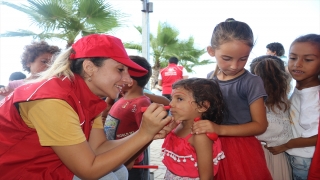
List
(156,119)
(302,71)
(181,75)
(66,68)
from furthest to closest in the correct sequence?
(181,75), (302,71), (66,68), (156,119)

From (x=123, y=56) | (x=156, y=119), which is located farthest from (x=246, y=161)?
(x=123, y=56)

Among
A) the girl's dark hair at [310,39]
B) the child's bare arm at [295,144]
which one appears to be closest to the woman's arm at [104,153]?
the child's bare arm at [295,144]

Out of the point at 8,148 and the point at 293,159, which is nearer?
the point at 8,148

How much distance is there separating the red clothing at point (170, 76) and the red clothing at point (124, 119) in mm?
4541

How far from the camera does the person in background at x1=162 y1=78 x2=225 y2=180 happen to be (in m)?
1.66

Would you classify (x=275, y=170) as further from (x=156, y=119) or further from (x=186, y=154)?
(x=156, y=119)

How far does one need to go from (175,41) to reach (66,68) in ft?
41.4

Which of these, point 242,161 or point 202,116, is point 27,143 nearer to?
point 202,116

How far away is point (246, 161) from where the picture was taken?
1.69 meters

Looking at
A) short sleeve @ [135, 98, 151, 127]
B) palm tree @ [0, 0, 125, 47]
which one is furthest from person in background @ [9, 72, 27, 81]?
short sleeve @ [135, 98, 151, 127]

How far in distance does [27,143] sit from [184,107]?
909mm

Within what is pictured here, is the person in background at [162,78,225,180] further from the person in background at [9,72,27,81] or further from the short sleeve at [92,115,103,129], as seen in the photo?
the person in background at [9,72,27,81]

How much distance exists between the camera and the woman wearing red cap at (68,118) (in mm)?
1279

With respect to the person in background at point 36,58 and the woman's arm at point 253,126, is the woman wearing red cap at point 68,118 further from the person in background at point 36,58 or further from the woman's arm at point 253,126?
A: the person in background at point 36,58
